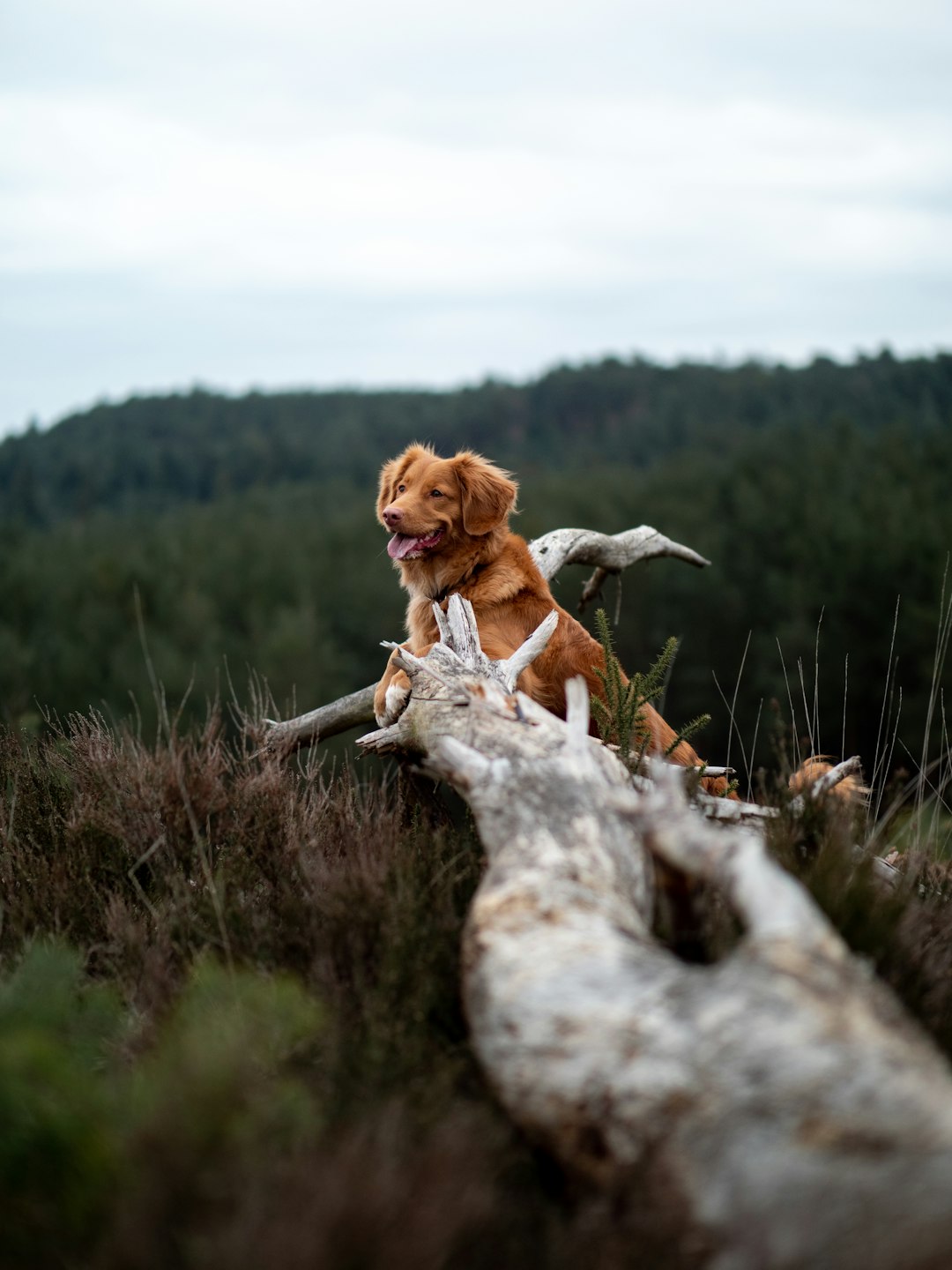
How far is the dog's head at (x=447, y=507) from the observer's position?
5039 mm

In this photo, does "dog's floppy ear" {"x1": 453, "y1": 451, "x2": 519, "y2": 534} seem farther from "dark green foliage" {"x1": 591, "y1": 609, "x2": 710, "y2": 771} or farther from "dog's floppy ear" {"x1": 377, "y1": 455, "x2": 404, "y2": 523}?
"dark green foliage" {"x1": 591, "y1": 609, "x2": 710, "y2": 771}

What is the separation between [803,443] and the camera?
53.2 metres

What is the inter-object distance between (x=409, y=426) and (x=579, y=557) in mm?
108174

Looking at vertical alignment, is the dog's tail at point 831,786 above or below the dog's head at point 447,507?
below

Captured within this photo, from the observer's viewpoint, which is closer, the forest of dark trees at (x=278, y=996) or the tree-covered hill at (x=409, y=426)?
the forest of dark trees at (x=278, y=996)

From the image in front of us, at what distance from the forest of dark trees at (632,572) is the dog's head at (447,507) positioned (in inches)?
69.3

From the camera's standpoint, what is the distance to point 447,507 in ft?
16.8

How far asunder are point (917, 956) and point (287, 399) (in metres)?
125

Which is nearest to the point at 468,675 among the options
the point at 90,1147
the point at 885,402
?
the point at 90,1147

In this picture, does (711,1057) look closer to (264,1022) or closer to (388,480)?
(264,1022)

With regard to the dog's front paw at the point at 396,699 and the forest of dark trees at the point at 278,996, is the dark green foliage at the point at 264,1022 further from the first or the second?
the dog's front paw at the point at 396,699

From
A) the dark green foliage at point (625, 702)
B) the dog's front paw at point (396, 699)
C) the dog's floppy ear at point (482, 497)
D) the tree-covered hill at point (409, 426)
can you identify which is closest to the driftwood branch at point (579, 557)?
the dog's floppy ear at point (482, 497)

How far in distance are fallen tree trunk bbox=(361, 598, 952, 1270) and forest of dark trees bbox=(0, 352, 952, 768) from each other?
1534mm

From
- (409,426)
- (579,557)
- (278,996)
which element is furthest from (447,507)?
(409,426)
